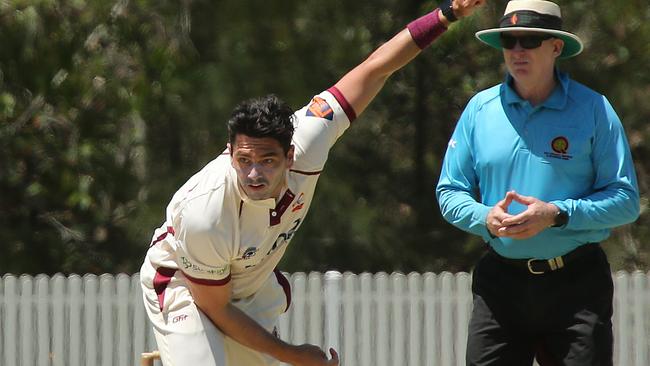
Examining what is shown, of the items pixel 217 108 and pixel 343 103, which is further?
pixel 217 108

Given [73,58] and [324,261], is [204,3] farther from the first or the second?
[324,261]

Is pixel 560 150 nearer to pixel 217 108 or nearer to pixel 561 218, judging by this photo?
pixel 561 218

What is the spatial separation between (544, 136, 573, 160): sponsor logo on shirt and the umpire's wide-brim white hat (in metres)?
0.40

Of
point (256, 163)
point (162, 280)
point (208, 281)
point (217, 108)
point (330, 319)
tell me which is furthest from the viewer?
point (217, 108)

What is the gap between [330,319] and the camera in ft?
26.7

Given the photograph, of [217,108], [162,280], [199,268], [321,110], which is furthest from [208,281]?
[217,108]

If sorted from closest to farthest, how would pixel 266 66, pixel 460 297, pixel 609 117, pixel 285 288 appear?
pixel 609 117, pixel 285 288, pixel 460 297, pixel 266 66

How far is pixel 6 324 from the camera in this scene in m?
8.45

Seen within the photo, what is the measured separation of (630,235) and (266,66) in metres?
3.31

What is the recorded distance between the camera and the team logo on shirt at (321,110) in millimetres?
4529

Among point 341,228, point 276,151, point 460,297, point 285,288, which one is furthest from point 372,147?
point 276,151

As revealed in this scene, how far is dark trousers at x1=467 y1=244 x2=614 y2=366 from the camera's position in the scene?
4.37m

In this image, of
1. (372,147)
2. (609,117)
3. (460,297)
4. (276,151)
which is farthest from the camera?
(372,147)

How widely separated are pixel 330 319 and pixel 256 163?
4175 mm
